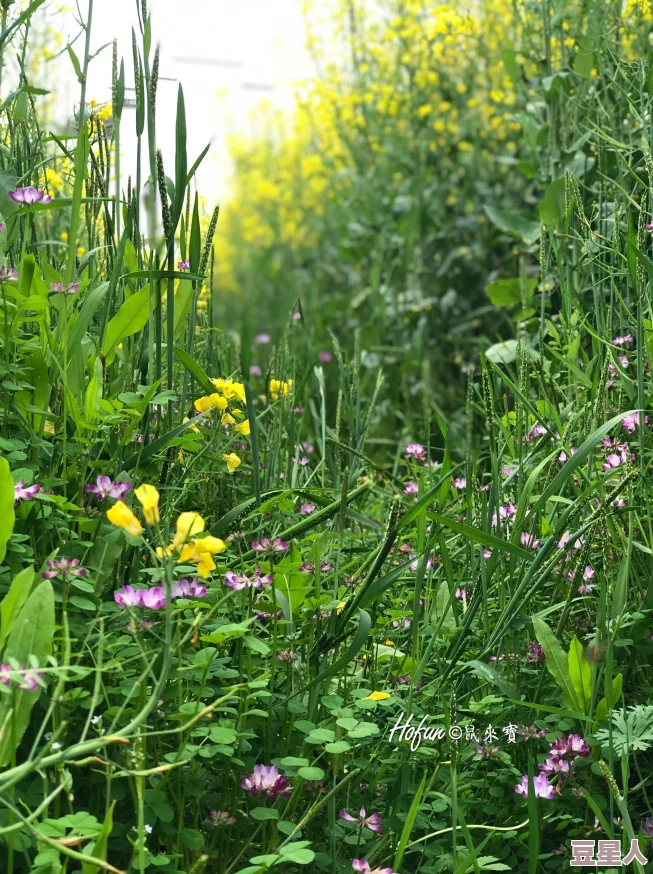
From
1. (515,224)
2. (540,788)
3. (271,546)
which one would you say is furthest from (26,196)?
(515,224)

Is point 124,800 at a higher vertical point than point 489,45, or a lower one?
lower

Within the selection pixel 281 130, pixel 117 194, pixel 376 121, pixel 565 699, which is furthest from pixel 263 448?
pixel 281 130

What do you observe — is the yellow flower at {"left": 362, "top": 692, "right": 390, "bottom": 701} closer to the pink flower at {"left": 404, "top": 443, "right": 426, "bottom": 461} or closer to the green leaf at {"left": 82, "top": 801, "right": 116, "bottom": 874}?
the green leaf at {"left": 82, "top": 801, "right": 116, "bottom": 874}

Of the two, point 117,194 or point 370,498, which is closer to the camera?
point 117,194

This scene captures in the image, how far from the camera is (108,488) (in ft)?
4.12

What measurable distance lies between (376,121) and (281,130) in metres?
4.67

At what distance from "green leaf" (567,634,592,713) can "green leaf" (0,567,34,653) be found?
2.34ft

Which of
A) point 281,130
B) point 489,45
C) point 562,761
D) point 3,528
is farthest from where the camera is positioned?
point 281,130

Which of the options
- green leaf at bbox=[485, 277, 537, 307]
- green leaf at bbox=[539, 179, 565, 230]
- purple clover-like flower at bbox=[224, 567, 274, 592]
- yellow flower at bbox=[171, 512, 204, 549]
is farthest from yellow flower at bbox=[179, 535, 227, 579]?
green leaf at bbox=[485, 277, 537, 307]

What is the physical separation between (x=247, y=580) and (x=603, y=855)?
567 mm

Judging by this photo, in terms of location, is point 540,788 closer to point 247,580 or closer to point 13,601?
point 247,580

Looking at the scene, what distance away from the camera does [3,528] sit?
113cm

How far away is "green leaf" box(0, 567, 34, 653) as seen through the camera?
1.03 meters

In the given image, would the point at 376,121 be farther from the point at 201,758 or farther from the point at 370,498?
the point at 201,758
